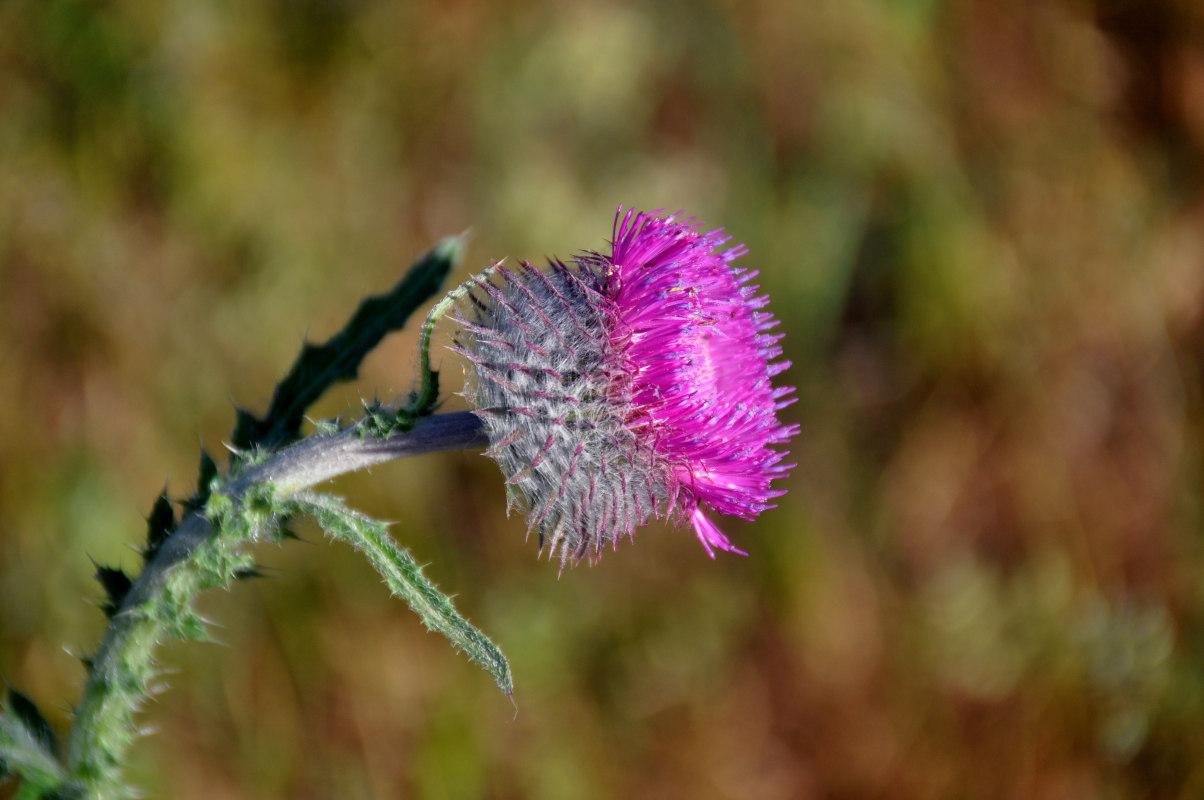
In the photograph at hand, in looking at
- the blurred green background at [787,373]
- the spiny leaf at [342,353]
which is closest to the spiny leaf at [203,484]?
the spiny leaf at [342,353]

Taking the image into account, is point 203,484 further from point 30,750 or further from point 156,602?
point 30,750

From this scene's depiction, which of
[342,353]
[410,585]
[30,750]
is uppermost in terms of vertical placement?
[342,353]

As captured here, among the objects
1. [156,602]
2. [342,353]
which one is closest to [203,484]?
[156,602]

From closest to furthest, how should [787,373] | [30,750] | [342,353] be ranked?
[30,750] < [342,353] < [787,373]

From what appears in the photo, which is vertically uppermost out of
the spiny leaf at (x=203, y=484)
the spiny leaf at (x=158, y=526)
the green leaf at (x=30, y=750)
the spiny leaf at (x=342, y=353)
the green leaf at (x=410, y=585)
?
the spiny leaf at (x=342, y=353)

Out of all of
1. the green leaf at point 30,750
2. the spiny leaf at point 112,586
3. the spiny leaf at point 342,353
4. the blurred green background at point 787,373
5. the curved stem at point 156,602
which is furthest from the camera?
the blurred green background at point 787,373

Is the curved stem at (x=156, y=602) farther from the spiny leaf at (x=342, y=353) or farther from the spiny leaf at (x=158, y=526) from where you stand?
the spiny leaf at (x=342, y=353)

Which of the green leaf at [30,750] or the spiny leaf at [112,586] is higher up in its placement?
the spiny leaf at [112,586]
